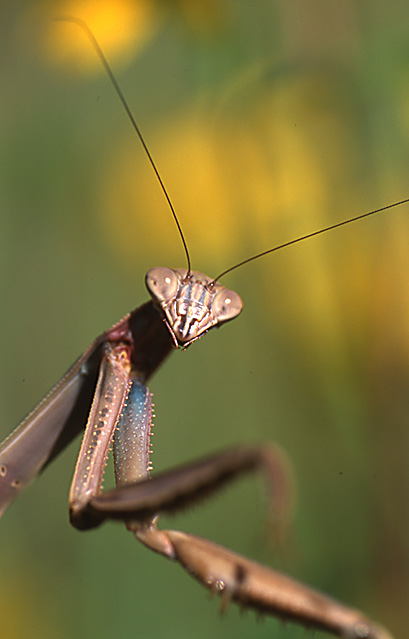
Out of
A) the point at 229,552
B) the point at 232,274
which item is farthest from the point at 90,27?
the point at 229,552

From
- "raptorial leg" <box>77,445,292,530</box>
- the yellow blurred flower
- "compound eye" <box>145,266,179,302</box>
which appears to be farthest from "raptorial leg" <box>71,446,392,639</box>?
the yellow blurred flower

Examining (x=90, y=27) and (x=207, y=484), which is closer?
(x=207, y=484)

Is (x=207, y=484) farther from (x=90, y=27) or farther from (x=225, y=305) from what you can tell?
(x=90, y=27)

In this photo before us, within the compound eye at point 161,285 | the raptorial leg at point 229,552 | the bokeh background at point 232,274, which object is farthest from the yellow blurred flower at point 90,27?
the raptorial leg at point 229,552

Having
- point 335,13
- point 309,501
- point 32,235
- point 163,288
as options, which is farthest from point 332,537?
point 335,13

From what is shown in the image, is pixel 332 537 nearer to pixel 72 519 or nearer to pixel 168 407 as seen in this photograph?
pixel 168 407

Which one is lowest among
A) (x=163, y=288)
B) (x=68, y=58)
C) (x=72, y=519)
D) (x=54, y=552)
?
(x=54, y=552)

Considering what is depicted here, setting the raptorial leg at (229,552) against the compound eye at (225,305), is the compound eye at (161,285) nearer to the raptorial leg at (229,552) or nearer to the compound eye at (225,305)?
the compound eye at (225,305)
